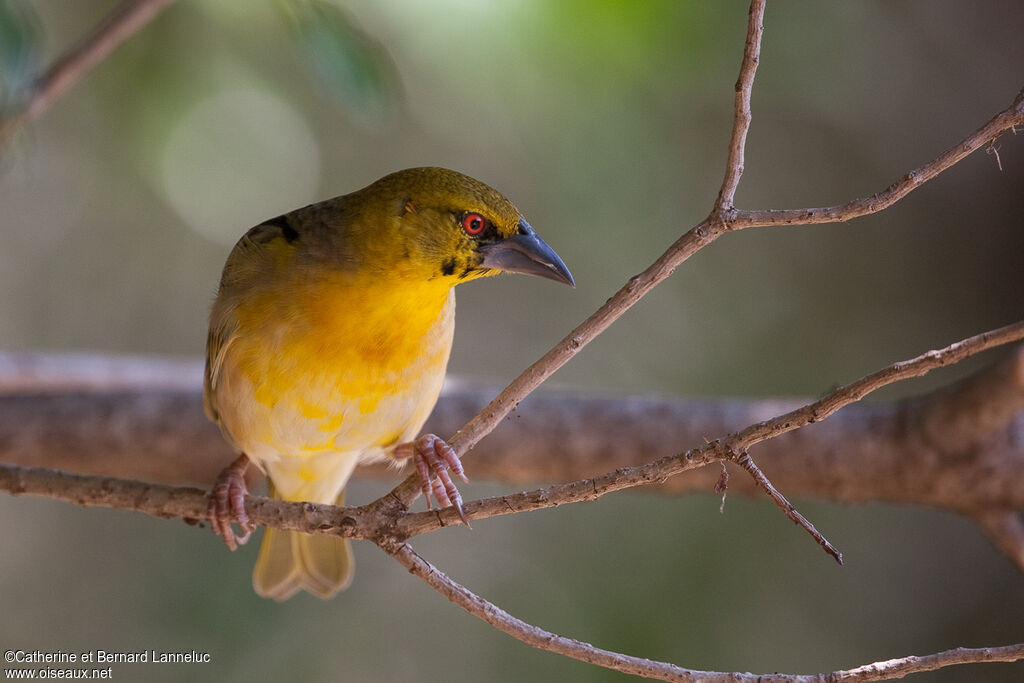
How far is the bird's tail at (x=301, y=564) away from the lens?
3.30 meters

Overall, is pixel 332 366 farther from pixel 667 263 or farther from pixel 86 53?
pixel 86 53

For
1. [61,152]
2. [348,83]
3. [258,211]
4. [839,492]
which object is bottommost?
[839,492]

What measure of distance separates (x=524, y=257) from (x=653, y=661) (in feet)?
3.46

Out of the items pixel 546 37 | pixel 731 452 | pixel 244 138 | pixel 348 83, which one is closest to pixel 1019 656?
pixel 731 452

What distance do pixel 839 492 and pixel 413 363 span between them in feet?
5.16

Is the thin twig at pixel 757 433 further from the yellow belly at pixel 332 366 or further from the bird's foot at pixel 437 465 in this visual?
the yellow belly at pixel 332 366

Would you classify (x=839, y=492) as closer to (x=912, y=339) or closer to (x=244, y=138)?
(x=912, y=339)

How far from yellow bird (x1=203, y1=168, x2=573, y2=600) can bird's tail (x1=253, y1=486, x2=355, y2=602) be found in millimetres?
619

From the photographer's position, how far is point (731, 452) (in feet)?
5.74

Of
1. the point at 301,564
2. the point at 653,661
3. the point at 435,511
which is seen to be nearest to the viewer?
the point at 653,661

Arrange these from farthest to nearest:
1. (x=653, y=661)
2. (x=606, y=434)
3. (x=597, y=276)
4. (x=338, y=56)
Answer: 1. (x=597, y=276)
2. (x=606, y=434)
3. (x=338, y=56)
4. (x=653, y=661)

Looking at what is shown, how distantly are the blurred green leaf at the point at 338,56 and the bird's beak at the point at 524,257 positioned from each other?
792mm

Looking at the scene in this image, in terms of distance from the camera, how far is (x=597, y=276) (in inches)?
213

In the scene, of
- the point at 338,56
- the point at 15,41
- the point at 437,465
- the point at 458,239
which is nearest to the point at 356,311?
the point at 458,239
